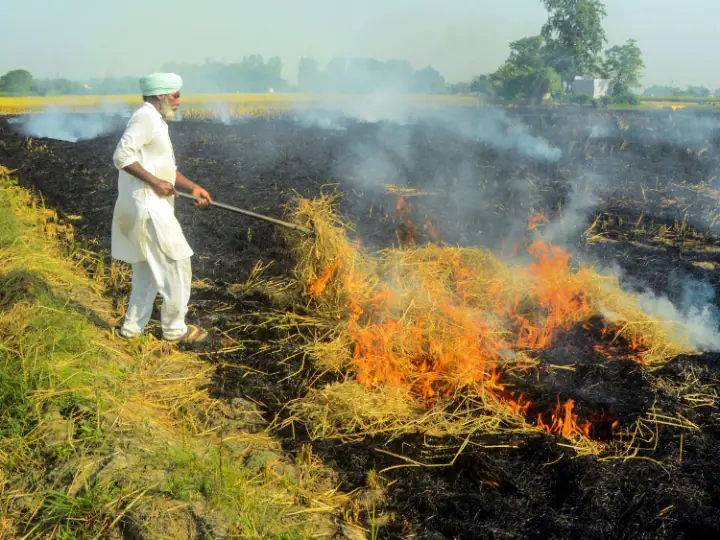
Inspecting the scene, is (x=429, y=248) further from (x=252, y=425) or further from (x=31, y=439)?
(x=31, y=439)

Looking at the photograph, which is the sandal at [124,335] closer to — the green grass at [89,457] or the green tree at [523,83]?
the green grass at [89,457]

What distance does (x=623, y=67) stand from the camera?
37969 mm

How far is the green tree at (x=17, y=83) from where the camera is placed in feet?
115

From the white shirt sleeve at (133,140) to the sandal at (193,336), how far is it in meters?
1.49

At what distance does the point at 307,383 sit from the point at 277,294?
4.85 ft

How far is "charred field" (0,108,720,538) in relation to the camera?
3.00 metres

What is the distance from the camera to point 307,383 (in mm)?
4230

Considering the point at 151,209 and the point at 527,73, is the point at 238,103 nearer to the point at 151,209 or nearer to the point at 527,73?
the point at 527,73

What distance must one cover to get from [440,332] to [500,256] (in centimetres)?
276

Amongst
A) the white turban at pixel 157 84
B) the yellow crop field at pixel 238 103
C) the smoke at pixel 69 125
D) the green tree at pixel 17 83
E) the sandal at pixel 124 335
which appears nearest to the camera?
the white turban at pixel 157 84

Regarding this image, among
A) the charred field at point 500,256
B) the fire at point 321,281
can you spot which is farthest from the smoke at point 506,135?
the fire at point 321,281

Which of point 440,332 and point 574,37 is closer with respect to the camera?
point 440,332

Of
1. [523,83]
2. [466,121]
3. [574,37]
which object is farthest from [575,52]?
[466,121]

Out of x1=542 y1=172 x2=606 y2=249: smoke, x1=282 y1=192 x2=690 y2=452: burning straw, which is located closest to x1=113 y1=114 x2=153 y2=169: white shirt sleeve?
x1=282 y1=192 x2=690 y2=452: burning straw
